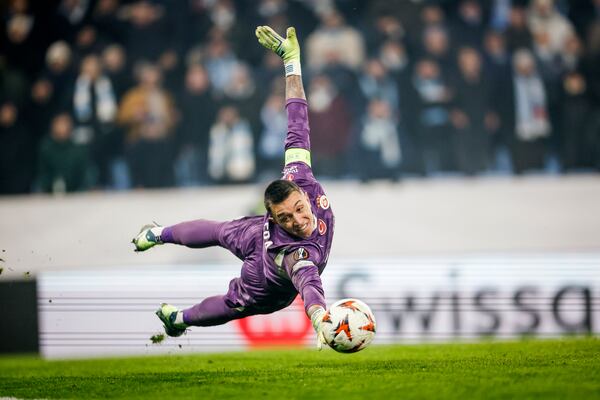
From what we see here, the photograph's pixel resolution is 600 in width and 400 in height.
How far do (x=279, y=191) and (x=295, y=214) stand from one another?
23 centimetres

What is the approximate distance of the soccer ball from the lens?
6.68 m

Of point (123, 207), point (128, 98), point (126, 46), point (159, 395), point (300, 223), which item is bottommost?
point (159, 395)

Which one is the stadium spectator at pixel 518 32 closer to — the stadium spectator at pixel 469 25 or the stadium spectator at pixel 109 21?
the stadium spectator at pixel 469 25

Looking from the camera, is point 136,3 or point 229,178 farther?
point 136,3

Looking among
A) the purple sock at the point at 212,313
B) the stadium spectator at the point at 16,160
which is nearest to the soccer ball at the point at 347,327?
the purple sock at the point at 212,313

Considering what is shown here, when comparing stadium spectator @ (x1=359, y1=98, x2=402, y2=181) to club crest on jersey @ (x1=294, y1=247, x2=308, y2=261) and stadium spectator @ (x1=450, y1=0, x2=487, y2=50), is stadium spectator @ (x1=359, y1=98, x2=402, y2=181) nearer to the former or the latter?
stadium spectator @ (x1=450, y1=0, x2=487, y2=50)

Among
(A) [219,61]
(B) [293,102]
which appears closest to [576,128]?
(A) [219,61]

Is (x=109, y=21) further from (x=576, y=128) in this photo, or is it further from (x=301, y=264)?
(x=301, y=264)

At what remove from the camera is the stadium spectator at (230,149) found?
1471 centimetres

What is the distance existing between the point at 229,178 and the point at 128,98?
2.38 meters

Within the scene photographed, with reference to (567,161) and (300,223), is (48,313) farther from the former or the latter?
(567,161)

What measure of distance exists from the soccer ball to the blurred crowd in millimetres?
7761

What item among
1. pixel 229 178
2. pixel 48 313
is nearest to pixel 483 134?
pixel 229 178

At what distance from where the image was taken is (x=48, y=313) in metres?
12.5
